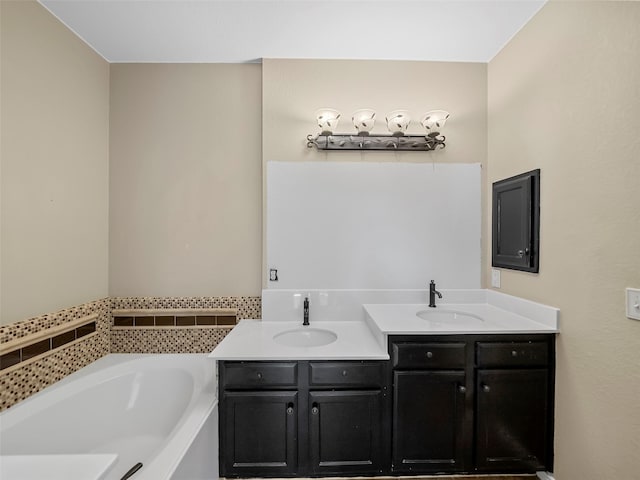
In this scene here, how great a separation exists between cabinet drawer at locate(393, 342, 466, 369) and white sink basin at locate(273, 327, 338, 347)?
50cm

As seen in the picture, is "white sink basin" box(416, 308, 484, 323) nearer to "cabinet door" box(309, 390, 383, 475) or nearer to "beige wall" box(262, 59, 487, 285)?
"cabinet door" box(309, 390, 383, 475)

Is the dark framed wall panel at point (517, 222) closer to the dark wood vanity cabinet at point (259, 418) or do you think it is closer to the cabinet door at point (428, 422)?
the cabinet door at point (428, 422)


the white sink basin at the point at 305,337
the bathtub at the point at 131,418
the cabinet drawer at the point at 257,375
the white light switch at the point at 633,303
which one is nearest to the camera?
the white light switch at the point at 633,303

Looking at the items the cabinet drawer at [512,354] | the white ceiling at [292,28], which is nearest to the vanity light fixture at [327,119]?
the white ceiling at [292,28]

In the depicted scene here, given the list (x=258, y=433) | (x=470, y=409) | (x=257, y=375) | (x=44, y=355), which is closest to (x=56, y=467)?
(x=257, y=375)

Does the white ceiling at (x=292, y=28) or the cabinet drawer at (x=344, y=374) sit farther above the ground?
the white ceiling at (x=292, y=28)

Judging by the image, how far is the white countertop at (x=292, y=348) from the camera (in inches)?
58.5

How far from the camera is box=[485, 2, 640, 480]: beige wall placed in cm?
116

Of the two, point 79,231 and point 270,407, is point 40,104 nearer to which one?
point 79,231

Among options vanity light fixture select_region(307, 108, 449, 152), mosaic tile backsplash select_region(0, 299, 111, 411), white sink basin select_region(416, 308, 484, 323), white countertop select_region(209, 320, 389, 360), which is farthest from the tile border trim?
white sink basin select_region(416, 308, 484, 323)

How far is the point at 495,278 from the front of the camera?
2.00 metres

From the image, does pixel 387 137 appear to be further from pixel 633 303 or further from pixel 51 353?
pixel 51 353

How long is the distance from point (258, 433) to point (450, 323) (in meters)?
1.26

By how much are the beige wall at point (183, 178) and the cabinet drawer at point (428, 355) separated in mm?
1219
